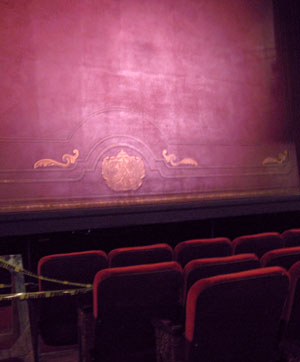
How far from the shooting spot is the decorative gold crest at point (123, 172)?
3883mm

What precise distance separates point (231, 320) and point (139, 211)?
8.39 ft

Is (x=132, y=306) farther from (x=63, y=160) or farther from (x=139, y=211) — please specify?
(x=63, y=160)

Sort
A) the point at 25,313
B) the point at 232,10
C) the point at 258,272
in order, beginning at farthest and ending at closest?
the point at 232,10 → the point at 25,313 → the point at 258,272

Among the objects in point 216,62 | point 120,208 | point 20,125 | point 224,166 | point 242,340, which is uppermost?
point 216,62

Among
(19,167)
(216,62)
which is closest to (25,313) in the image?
(19,167)

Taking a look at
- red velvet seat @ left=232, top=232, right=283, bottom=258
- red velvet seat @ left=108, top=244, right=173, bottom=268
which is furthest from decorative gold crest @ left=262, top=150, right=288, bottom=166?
red velvet seat @ left=108, top=244, right=173, bottom=268

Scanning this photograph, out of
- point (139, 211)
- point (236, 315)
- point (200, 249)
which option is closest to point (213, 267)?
point (236, 315)

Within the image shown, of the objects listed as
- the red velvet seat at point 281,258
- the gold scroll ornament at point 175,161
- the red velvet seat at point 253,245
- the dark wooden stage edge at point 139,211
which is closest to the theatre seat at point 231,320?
the red velvet seat at point 281,258

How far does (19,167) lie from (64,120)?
0.64 metres

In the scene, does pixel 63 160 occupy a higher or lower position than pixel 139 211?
higher

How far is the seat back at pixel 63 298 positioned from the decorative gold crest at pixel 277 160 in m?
3.18

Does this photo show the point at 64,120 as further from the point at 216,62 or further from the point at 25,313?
the point at 25,313

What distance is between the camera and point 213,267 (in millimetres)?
1519

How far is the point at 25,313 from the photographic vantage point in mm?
1605
